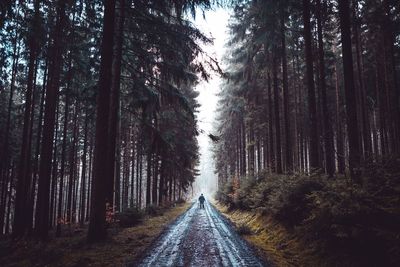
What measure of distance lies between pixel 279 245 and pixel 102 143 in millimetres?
7054

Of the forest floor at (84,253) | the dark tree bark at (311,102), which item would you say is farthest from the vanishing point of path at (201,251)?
the dark tree bark at (311,102)

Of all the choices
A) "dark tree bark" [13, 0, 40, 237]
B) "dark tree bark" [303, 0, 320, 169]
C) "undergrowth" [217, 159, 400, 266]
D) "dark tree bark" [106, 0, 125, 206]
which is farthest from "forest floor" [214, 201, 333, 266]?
"dark tree bark" [13, 0, 40, 237]

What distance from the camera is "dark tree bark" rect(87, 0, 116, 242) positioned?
1135cm

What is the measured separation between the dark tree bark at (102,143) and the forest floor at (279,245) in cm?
548

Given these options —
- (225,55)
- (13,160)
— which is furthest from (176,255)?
(225,55)

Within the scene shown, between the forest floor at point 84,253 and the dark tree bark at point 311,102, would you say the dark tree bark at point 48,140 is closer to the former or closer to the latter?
the forest floor at point 84,253

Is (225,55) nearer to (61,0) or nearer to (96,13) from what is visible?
(96,13)

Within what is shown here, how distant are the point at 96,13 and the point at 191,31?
4390mm

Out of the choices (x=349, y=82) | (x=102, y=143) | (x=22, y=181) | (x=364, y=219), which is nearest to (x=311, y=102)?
(x=349, y=82)

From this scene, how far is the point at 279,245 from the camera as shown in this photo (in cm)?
1075

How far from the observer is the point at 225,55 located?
37.7 m

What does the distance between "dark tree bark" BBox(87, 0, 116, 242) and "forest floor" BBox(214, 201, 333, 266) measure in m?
5.48

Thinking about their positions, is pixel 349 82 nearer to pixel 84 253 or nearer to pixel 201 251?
pixel 201 251

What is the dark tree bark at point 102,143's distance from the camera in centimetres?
1135
